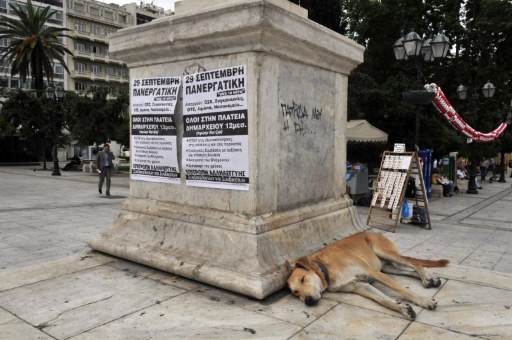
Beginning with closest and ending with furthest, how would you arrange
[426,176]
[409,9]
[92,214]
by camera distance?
[92,214] → [426,176] → [409,9]

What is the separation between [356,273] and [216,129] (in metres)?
1.89

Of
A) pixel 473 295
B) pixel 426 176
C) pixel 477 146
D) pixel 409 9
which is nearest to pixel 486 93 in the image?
pixel 477 146

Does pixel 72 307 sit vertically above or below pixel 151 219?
below

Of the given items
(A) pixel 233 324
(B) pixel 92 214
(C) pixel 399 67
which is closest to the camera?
(A) pixel 233 324

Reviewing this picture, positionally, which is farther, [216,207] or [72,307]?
[216,207]

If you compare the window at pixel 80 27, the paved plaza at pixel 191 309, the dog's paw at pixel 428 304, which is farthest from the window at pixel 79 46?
the dog's paw at pixel 428 304

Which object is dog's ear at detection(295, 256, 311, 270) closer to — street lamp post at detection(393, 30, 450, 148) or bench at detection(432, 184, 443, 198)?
street lamp post at detection(393, 30, 450, 148)

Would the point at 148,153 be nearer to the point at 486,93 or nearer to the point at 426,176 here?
the point at 426,176

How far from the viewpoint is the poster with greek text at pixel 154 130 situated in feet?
14.3

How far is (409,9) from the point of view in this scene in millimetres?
19859

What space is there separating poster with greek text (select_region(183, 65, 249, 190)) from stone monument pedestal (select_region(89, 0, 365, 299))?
0.09 meters

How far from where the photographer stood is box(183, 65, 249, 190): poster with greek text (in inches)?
148

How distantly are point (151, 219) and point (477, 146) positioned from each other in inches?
697

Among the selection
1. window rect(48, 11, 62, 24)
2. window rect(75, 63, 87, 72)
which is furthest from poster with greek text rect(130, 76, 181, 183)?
window rect(75, 63, 87, 72)
